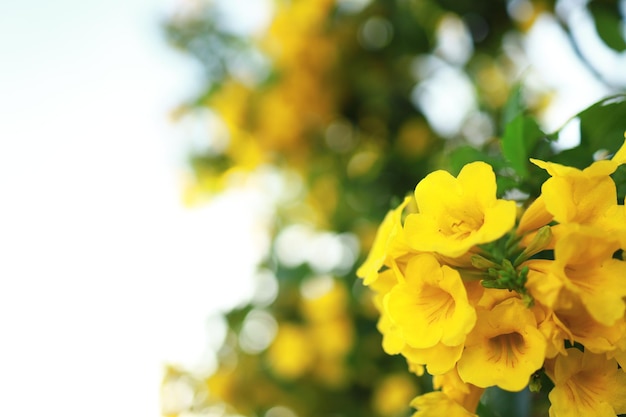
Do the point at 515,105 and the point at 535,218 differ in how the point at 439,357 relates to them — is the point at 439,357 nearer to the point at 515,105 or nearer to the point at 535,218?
the point at 535,218

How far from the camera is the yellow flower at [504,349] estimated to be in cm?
43

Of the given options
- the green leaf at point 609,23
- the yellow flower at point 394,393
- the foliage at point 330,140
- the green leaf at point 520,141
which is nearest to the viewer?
the green leaf at point 520,141

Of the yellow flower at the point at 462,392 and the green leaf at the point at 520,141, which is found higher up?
the green leaf at the point at 520,141

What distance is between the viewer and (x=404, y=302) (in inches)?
18.8

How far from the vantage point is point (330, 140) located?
5.75 ft

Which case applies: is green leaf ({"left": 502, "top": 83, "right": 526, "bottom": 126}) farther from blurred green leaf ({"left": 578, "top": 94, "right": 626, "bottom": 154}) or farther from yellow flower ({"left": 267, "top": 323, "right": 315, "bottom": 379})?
yellow flower ({"left": 267, "top": 323, "right": 315, "bottom": 379})

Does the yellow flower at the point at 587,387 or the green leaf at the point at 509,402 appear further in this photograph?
the green leaf at the point at 509,402

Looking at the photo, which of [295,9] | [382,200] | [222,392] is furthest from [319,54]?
[222,392]

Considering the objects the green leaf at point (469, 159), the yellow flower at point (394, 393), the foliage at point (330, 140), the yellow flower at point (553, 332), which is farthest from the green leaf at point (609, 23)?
the yellow flower at point (394, 393)

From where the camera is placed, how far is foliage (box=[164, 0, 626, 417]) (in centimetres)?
145

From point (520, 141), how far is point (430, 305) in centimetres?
23

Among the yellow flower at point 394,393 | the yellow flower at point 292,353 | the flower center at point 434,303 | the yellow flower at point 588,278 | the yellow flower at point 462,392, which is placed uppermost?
the flower center at point 434,303

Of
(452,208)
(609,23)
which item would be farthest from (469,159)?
(609,23)

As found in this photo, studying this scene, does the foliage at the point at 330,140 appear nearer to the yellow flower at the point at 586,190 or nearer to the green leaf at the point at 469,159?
the green leaf at the point at 469,159
